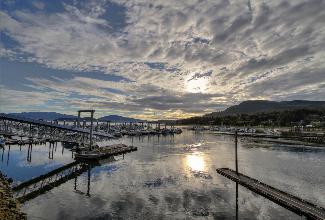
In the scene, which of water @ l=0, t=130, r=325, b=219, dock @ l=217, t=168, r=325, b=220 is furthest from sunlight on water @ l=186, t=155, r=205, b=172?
dock @ l=217, t=168, r=325, b=220

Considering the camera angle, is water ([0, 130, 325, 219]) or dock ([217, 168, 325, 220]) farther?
water ([0, 130, 325, 219])

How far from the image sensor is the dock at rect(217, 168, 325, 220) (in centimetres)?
3369

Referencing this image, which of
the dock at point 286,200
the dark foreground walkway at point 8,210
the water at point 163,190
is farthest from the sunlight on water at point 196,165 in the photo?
the dark foreground walkway at point 8,210

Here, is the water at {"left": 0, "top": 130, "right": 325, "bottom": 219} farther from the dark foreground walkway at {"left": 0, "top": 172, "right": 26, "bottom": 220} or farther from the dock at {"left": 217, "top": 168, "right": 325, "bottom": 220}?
the dark foreground walkway at {"left": 0, "top": 172, "right": 26, "bottom": 220}

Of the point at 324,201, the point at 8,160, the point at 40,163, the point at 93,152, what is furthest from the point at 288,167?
the point at 8,160

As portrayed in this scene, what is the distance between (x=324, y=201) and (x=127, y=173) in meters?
35.7

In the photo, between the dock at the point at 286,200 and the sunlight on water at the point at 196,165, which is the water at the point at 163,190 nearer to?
the sunlight on water at the point at 196,165

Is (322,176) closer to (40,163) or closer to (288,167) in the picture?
(288,167)

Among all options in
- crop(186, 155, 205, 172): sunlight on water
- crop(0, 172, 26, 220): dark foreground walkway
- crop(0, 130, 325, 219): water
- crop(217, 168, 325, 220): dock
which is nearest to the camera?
crop(0, 172, 26, 220): dark foreground walkway

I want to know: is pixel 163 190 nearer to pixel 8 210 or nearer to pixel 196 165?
pixel 8 210

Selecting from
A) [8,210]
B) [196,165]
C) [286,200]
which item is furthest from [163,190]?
[196,165]

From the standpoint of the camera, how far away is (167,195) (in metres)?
44.5

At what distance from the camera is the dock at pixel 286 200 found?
Result: 33.7 metres

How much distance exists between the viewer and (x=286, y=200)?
38656mm
